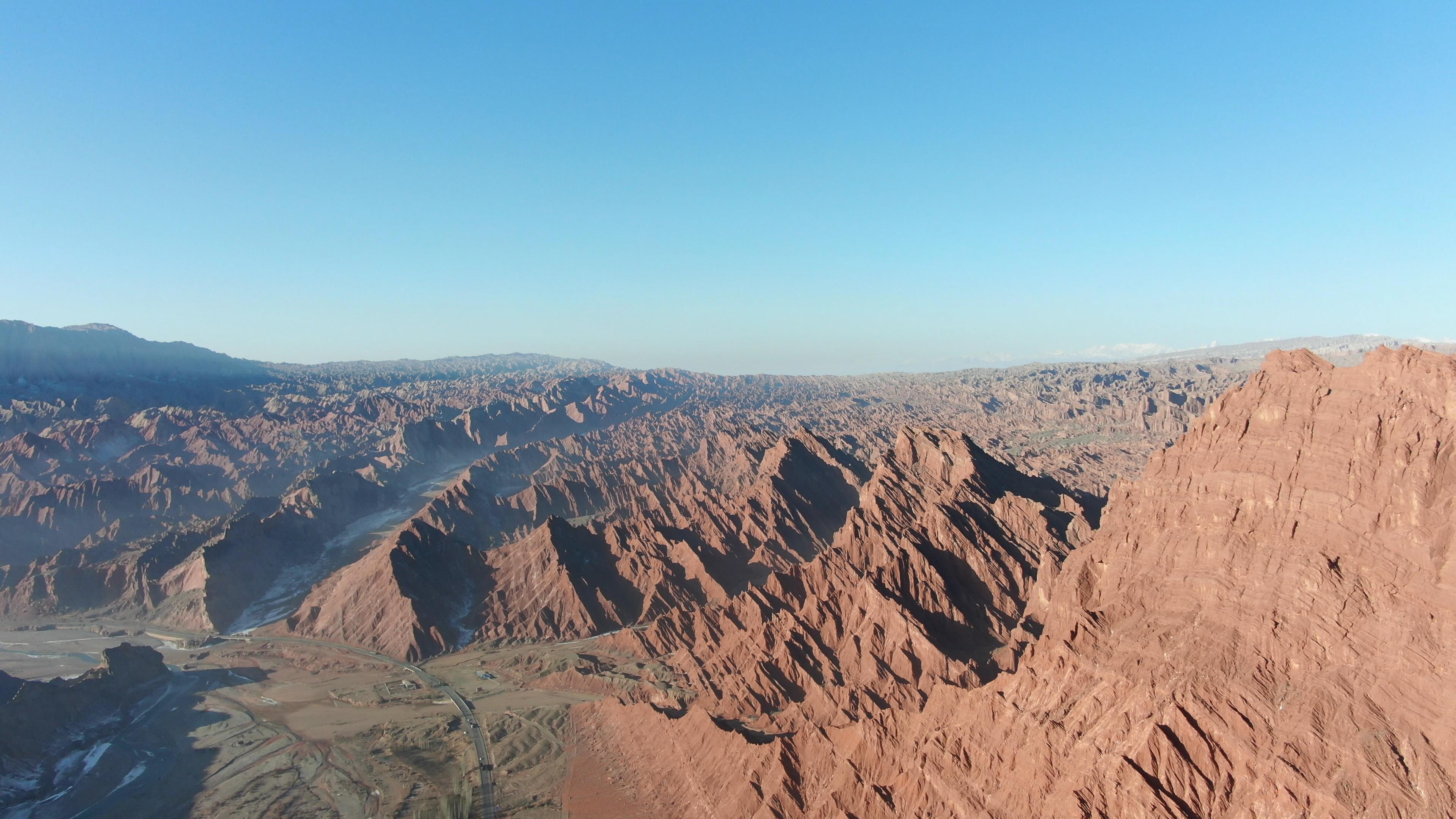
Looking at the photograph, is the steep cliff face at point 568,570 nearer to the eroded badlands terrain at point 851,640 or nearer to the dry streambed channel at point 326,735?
the eroded badlands terrain at point 851,640

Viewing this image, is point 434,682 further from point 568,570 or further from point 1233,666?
point 1233,666

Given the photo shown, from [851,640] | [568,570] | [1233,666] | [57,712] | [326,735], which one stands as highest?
[1233,666]

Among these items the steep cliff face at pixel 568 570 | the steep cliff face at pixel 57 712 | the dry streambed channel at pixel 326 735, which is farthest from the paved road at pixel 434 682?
the steep cliff face at pixel 57 712

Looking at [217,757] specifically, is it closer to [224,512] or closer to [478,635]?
[478,635]

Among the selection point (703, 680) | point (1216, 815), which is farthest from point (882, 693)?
point (1216, 815)

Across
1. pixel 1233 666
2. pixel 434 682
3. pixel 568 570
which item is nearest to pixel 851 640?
pixel 1233 666
